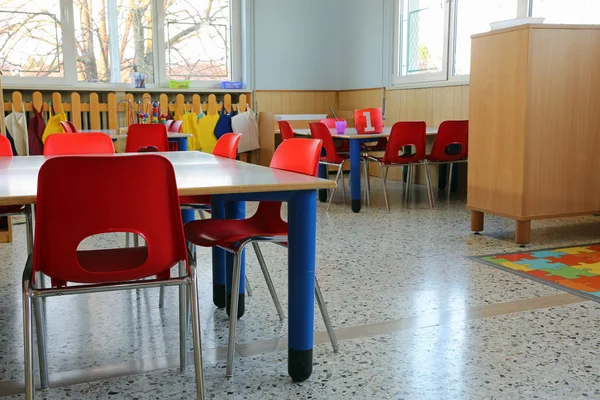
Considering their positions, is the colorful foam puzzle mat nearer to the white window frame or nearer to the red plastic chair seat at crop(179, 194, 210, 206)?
the red plastic chair seat at crop(179, 194, 210, 206)

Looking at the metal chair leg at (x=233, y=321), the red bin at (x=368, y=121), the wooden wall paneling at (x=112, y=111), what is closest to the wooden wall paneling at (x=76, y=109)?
the wooden wall paneling at (x=112, y=111)

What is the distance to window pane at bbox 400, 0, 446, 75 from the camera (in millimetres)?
6668

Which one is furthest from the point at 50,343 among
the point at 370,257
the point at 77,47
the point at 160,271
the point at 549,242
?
the point at 77,47

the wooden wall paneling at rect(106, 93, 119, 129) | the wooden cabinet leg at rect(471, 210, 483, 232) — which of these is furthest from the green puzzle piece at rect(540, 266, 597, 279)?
the wooden wall paneling at rect(106, 93, 119, 129)

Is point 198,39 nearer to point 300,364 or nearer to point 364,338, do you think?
point 364,338

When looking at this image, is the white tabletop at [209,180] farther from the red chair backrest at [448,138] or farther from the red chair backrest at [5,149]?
the red chair backrest at [448,138]

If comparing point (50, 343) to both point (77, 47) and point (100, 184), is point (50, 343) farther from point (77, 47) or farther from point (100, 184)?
point (77, 47)

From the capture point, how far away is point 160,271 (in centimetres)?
169

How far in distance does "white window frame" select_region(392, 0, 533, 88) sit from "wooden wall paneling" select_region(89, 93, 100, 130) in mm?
3379

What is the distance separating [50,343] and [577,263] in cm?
266

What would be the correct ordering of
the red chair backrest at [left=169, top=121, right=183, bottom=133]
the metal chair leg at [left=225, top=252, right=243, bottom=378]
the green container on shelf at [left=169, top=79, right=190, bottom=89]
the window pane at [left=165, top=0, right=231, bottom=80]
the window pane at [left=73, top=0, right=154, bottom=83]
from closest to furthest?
the metal chair leg at [left=225, top=252, right=243, bottom=378]
the red chair backrest at [left=169, top=121, right=183, bottom=133]
the window pane at [left=73, top=0, right=154, bottom=83]
the green container on shelf at [left=169, top=79, right=190, bottom=89]
the window pane at [left=165, top=0, right=231, bottom=80]

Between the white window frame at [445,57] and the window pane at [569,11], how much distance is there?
0.18m

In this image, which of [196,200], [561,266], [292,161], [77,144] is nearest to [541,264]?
[561,266]

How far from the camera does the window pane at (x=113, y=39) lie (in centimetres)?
726
